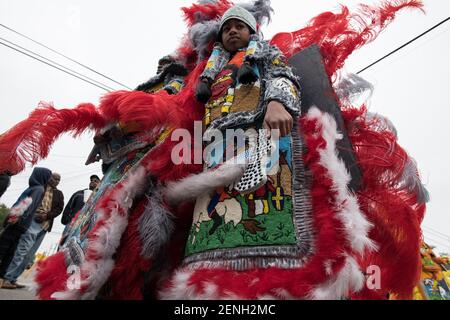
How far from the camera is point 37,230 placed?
378 cm

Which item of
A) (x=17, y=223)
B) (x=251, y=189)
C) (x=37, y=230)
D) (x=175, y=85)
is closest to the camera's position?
(x=251, y=189)

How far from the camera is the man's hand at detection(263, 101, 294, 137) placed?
4.06 feet

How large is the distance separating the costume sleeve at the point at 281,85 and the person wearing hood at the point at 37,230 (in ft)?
10.9

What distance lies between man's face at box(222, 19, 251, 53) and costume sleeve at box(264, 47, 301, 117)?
0.33 meters

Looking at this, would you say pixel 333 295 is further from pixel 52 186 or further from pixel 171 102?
pixel 52 186

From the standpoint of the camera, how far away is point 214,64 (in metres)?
1.79

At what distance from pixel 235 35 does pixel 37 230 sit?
329 centimetres

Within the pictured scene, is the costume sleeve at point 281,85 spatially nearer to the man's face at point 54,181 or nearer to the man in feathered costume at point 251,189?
the man in feathered costume at point 251,189

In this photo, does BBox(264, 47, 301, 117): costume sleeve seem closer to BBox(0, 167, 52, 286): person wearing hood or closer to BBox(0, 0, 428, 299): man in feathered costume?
BBox(0, 0, 428, 299): man in feathered costume

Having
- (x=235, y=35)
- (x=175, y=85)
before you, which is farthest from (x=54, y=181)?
(x=235, y=35)

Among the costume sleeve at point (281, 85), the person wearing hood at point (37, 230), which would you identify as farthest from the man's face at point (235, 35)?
the person wearing hood at point (37, 230)

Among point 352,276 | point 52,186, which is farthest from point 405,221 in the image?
point 52,186

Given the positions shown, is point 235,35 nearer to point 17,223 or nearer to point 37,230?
point 17,223

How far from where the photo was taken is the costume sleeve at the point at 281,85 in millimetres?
1322
